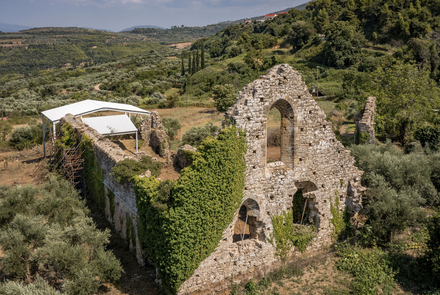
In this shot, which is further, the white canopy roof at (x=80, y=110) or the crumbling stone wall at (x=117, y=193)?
the white canopy roof at (x=80, y=110)

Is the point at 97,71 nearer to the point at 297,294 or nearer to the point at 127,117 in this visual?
the point at 127,117

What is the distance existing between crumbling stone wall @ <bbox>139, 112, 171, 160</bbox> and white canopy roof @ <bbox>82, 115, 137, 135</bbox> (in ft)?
5.61

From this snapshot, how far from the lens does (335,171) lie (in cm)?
1233

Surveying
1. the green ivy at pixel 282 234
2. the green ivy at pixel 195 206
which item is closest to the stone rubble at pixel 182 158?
the green ivy at pixel 195 206

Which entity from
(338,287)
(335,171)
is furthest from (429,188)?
(338,287)

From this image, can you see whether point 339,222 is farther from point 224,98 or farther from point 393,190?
point 224,98

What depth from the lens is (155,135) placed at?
2348 centimetres

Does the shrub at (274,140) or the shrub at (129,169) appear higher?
the shrub at (129,169)

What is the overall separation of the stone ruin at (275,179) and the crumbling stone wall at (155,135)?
896cm

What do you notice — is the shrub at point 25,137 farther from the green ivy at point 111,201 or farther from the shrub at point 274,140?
the shrub at point 274,140

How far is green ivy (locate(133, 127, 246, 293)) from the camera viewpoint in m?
9.42

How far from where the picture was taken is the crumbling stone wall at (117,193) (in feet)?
39.2

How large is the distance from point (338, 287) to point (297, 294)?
4.67 feet

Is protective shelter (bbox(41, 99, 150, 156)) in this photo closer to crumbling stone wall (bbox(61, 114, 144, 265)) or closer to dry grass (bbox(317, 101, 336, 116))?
crumbling stone wall (bbox(61, 114, 144, 265))
